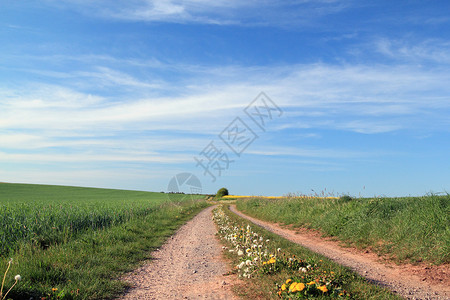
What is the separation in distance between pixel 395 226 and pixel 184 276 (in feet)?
23.9

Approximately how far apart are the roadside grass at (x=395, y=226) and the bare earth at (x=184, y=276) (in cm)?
518

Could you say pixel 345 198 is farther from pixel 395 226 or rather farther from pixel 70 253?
pixel 70 253

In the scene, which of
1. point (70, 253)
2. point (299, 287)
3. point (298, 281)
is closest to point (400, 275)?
point (298, 281)

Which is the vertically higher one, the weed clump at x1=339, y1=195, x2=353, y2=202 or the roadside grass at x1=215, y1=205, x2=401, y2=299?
the weed clump at x1=339, y1=195, x2=353, y2=202

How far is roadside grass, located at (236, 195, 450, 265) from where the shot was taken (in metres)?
8.52

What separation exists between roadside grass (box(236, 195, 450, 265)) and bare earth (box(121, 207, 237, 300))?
518cm

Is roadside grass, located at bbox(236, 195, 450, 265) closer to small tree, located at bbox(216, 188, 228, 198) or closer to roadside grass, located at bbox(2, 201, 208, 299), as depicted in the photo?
roadside grass, located at bbox(2, 201, 208, 299)

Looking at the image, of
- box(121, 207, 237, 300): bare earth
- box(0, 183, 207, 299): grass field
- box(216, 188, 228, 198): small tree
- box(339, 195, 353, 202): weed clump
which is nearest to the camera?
box(0, 183, 207, 299): grass field

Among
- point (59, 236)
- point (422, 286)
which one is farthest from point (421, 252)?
point (59, 236)

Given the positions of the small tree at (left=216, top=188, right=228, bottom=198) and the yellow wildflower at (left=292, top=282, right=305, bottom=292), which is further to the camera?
the small tree at (left=216, top=188, right=228, bottom=198)

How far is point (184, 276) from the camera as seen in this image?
6984mm

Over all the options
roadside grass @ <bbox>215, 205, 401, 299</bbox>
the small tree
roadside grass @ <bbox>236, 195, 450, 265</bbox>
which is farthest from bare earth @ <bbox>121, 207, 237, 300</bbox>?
the small tree

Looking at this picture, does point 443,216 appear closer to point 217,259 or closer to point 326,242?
point 326,242

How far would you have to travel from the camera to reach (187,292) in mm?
5828
